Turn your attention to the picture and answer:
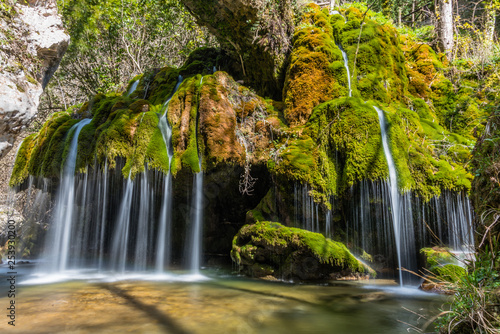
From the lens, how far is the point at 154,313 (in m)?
4.10

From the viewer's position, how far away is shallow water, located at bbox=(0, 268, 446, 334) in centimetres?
363

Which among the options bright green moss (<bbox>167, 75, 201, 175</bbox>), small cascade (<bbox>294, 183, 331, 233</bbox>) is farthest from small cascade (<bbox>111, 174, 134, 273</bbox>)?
small cascade (<bbox>294, 183, 331, 233</bbox>)

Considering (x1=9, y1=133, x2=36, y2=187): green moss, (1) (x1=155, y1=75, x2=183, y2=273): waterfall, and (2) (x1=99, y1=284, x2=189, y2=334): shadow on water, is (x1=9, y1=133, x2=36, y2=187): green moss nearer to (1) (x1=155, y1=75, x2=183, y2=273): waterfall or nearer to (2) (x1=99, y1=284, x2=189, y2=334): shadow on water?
(1) (x1=155, y1=75, x2=183, y2=273): waterfall

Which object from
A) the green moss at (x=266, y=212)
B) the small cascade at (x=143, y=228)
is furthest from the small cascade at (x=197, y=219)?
the green moss at (x=266, y=212)

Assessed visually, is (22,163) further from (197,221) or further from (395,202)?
(395,202)

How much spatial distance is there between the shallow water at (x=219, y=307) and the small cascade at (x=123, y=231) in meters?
2.05

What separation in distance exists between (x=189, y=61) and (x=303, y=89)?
19.3 ft

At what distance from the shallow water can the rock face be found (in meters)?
2.97

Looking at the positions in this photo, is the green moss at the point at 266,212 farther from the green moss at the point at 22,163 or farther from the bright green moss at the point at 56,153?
the green moss at the point at 22,163

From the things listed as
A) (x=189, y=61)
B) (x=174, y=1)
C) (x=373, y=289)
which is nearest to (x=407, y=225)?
(x=373, y=289)

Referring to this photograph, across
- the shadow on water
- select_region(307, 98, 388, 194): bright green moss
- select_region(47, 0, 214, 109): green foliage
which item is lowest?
the shadow on water

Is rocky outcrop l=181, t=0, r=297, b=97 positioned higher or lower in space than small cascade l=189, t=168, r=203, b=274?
higher

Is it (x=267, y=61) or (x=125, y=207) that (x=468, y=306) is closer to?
(x=125, y=207)

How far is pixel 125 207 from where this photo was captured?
779 cm
